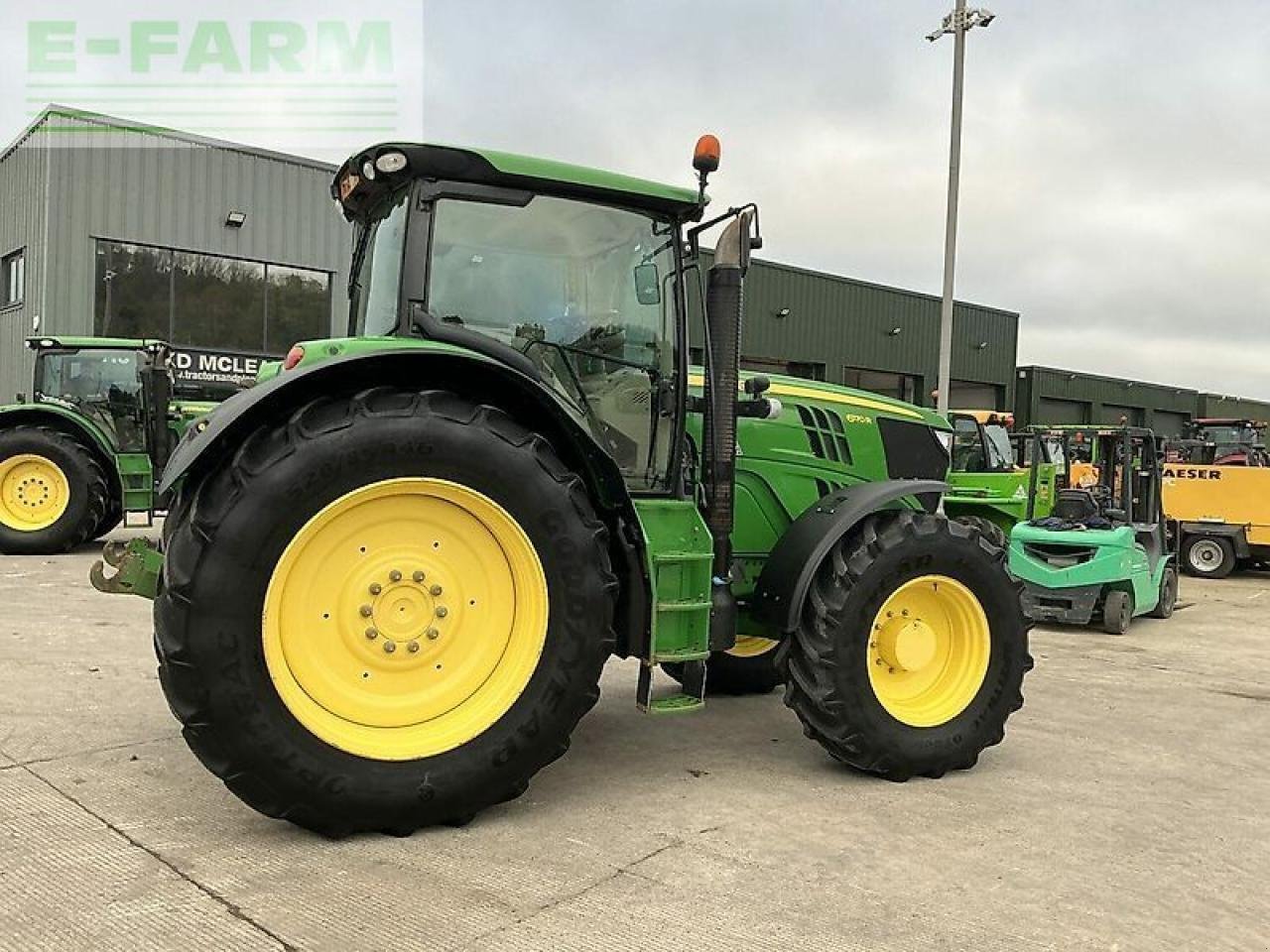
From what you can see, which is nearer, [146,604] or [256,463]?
[256,463]

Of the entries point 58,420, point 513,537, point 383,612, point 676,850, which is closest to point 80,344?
point 58,420

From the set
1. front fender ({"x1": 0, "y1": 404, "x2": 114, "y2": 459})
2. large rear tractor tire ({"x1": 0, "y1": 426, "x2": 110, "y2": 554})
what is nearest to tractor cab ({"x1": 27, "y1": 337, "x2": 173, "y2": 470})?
front fender ({"x1": 0, "y1": 404, "x2": 114, "y2": 459})

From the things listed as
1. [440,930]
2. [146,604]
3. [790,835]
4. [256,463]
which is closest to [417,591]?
[256,463]

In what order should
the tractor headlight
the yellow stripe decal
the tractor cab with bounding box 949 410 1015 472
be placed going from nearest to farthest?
the tractor headlight, the yellow stripe decal, the tractor cab with bounding box 949 410 1015 472

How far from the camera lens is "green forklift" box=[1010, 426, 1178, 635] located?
354 inches

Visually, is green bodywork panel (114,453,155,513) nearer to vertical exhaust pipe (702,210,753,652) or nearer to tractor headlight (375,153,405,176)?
tractor headlight (375,153,405,176)

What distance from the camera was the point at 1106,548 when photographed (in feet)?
29.7

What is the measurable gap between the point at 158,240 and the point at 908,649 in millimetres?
16204

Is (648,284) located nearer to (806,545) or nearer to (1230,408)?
(806,545)

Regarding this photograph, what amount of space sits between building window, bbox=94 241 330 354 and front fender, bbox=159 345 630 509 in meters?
14.8

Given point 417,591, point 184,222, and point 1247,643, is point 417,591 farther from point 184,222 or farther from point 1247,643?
point 184,222

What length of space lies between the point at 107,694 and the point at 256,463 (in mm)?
2703

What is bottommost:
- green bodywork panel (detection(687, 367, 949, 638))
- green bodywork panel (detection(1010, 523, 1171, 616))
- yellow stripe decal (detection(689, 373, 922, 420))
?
green bodywork panel (detection(1010, 523, 1171, 616))

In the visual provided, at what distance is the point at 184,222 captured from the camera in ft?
56.6
